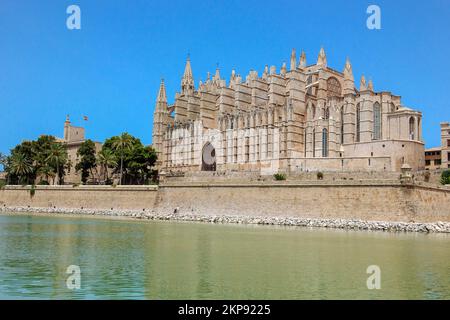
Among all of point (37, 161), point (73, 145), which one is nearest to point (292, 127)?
point (37, 161)

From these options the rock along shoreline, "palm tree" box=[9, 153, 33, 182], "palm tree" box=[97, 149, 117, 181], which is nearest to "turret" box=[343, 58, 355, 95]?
the rock along shoreline

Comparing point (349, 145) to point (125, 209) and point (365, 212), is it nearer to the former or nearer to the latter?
point (365, 212)

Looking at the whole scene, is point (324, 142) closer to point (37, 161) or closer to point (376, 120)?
point (376, 120)

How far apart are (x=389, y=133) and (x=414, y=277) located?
1411 inches

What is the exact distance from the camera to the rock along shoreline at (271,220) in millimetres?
33594

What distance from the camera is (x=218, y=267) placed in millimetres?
16359

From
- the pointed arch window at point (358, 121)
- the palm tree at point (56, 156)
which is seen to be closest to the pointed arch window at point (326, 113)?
the pointed arch window at point (358, 121)

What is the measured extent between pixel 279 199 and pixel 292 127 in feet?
41.5

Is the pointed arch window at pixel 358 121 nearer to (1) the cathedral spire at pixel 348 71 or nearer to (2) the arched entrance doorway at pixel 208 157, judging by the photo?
(1) the cathedral spire at pixel 348 71
